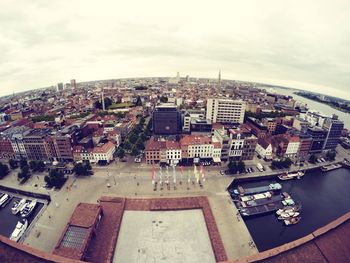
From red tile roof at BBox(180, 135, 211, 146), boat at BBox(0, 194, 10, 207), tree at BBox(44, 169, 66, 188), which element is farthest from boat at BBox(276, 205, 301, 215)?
boat at BBox(0, 194, 10, 207)

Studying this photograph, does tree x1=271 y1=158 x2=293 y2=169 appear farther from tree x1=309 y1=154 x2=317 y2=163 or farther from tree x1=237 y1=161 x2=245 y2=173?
tree x1=237 y1=161 x2=245 y2=173

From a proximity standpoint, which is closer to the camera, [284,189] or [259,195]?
[259,195]

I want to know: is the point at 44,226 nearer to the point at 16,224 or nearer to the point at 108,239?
the point at 16,224

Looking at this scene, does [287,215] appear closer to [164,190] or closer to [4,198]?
[164,190]

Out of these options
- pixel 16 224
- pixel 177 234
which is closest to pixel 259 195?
pixel 177 234

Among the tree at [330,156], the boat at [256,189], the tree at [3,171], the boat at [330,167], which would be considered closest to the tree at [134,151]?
the boat at [256,189]
